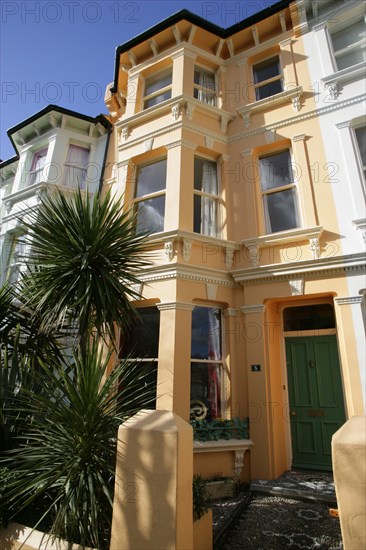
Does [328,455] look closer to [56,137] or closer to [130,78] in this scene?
[130,78]

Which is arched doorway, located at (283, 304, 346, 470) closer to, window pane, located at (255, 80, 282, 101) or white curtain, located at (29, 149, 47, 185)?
window pane, located at (255, 80, 282, 101)

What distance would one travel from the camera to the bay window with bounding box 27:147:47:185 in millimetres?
10025

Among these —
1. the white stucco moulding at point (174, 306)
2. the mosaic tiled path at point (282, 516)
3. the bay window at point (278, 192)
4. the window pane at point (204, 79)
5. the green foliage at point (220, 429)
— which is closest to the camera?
the mosaic tiled path at point (282, 516)

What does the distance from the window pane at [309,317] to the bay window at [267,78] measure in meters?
5.14

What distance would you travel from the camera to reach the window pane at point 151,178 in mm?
7320

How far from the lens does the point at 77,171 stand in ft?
32.4

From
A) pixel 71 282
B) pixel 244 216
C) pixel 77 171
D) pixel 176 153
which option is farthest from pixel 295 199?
pixel 77 171

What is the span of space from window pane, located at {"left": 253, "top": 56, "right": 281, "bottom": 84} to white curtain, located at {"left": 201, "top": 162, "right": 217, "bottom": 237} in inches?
107

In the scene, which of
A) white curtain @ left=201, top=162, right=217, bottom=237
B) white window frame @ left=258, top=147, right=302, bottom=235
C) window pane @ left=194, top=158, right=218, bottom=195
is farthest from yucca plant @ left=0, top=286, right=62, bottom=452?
white window frame @ left=258, top=147, right=302, bottom=235

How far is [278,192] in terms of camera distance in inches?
270

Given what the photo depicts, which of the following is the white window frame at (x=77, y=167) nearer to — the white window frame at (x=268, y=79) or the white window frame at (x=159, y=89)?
the white window frame at (x=159, y=89)

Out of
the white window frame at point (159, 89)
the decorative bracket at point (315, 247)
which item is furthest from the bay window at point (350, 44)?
the decorative bracket at point (315, 247)

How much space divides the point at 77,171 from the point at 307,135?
665 cm

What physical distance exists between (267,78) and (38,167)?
7284mm
